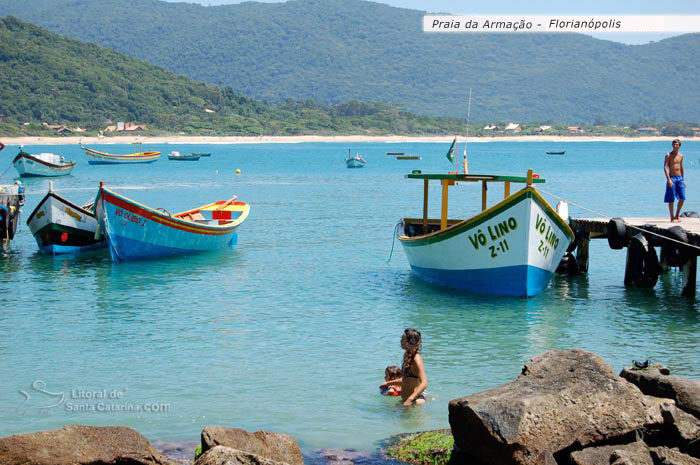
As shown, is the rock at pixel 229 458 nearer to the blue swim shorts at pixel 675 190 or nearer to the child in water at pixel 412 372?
the child in water at pixel 412 372

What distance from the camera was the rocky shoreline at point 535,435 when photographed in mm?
7426

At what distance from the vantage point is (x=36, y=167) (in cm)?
6212

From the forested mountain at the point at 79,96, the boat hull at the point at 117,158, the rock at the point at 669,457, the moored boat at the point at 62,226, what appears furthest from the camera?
the forested mountain at the point at 79,96

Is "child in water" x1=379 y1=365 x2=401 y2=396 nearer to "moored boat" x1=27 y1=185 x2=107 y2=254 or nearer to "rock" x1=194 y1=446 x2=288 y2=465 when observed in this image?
"rock" x1=194 y1=446 x2=288 y2=465

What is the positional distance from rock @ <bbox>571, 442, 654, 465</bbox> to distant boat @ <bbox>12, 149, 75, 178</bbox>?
55776 millimetres

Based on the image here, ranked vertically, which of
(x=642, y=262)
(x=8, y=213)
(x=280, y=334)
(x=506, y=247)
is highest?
(x=506, y=247)

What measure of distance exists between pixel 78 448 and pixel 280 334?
7.64m

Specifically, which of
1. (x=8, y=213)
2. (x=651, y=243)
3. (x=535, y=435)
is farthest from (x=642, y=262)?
(x=8, y=213)

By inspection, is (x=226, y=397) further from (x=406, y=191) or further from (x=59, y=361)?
(x=406, y=191)

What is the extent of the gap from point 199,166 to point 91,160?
1068 cm

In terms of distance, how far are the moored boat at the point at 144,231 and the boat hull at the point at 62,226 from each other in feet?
4.84

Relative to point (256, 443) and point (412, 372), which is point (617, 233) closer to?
point (412, 372)

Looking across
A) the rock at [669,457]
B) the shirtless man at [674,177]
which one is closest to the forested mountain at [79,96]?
the shirtless man at [674,177]

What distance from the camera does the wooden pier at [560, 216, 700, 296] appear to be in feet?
56.5
